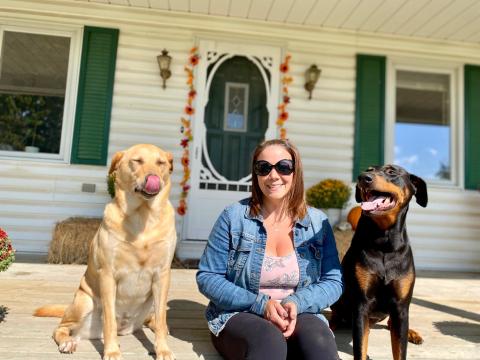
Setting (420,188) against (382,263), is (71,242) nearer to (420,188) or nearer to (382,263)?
(382,263)

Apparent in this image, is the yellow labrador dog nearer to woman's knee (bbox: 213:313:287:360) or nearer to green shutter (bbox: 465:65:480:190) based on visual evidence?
woman's knee (bbox: 213:313:287:360)

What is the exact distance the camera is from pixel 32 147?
487 cm

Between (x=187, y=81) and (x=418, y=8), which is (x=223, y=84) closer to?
(x=187, y=81)

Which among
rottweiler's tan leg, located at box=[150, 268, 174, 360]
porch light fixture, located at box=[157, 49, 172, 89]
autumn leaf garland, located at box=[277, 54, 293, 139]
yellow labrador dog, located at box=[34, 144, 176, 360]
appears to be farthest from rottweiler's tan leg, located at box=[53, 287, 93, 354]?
autumn leaf garland, located at box=[277, 54, 293, 139]

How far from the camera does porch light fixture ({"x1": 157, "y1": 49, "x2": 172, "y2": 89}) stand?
4.82 m

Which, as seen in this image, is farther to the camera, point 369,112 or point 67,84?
point 369,112

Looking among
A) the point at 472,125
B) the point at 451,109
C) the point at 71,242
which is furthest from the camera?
the point at 451,109

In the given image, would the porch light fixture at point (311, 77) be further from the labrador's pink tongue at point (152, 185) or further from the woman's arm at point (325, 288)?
the labrador's pink tongue at point (152, 185)

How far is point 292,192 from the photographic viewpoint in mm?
1914

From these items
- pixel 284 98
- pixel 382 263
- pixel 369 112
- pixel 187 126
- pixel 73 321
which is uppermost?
pixel 284 98

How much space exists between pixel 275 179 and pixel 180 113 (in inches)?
136

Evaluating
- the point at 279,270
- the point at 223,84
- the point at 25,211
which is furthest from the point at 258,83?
the point at 279,270

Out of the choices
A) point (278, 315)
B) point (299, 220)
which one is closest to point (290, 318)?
point (278, 315)

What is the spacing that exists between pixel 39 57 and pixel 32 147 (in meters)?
1.21
